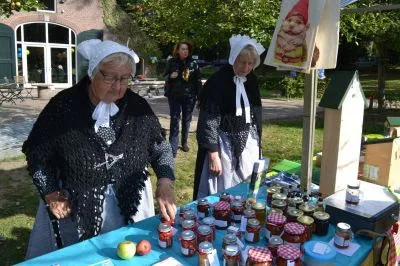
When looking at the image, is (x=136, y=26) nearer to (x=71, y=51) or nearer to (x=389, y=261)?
(x=71, y=51)

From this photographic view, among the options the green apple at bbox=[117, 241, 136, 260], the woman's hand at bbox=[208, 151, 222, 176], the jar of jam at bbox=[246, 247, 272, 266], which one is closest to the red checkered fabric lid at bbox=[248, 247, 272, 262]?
the jar of jam at bbox=[246, 247, 272, 266]

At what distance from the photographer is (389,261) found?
1.68 meters

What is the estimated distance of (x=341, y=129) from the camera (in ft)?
6.75

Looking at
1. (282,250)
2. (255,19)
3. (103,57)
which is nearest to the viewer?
(282,250)

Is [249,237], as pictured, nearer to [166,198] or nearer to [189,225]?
[189,225]

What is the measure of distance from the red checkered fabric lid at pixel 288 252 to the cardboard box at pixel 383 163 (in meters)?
1.37

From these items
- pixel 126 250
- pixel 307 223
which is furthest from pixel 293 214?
pixel 126 250

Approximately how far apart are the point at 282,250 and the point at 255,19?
20.0ft

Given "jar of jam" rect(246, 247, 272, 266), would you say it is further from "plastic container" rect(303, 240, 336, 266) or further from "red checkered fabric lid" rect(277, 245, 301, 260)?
"plastic container" rect(303, 240, 336, 266)

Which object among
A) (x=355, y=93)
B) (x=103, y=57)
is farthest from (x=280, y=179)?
(x=103, y=57)

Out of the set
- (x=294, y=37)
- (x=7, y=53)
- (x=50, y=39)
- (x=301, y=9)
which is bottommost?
(x=294, y=37)

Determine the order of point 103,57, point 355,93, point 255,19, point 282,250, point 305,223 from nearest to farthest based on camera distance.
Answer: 1. point 282,250
2. point 305,223
3. point 103,57
4. point 355,93
5. point 255,19

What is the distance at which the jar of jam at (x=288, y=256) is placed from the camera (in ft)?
4.57

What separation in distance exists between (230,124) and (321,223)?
1214mm
